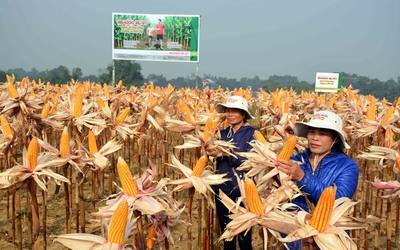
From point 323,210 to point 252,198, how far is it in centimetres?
43

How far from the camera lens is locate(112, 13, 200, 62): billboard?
30109 millimetres

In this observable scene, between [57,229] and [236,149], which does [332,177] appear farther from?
[57,229]

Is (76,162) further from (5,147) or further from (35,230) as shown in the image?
(5,147)

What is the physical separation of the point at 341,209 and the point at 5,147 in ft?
13.1

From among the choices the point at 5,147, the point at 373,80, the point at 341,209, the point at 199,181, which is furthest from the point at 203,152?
the point at 373,80

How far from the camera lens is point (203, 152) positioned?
3869mm

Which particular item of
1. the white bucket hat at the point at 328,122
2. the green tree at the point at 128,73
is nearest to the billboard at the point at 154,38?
the green tree at the point at 128,73

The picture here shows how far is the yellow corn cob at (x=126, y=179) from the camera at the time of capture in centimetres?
201

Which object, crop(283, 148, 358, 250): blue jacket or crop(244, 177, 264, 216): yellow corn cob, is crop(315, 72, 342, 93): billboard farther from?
crop(244, 177, 264, 216): yellow corn cob

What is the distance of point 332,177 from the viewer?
2756mm

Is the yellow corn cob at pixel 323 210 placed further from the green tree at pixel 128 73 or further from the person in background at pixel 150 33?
the green tree at pixel 128 73

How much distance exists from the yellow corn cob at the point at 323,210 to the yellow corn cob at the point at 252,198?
13.8 inches

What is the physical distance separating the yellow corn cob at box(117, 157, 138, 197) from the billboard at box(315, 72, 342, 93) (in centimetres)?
2355

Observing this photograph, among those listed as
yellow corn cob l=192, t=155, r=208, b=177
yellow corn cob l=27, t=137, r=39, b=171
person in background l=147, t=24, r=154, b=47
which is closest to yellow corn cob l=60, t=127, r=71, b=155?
yellow corn cob l=27, t=137, r=39, b=171
